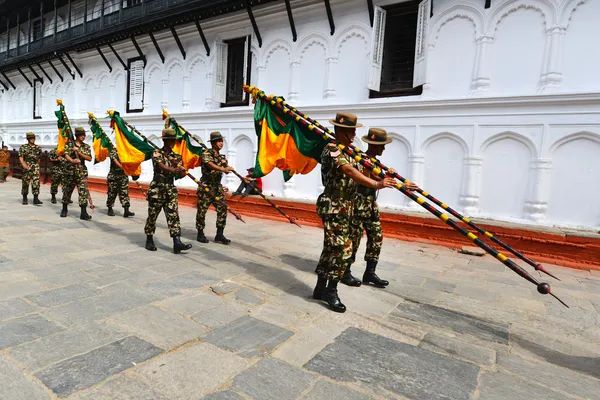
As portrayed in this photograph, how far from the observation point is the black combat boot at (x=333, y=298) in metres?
3.75

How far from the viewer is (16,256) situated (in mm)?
5059

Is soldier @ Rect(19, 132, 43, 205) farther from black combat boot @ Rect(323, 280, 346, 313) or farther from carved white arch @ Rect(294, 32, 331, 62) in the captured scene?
black combat boot @ Rect(323, 280, 346, 313)

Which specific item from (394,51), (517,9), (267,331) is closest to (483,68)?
(517,9)

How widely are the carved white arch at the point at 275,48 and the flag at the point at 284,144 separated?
611 cm

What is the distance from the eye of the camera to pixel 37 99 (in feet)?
65.0

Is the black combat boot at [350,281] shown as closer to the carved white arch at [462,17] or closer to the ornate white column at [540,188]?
the ornate white column at [540,188]

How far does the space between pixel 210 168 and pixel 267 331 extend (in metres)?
3.99

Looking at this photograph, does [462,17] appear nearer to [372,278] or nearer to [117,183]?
[372,278]

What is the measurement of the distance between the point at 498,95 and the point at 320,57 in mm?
4865

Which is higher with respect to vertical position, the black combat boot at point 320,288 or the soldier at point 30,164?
the soldier at point 30,164

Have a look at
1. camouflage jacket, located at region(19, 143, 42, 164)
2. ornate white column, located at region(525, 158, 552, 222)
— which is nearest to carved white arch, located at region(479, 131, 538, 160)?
ornate white column, located at region(525, 158, 552, 222)

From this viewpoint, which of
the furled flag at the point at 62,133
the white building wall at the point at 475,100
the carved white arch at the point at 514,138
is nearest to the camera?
the white building wall at the point at 475,100

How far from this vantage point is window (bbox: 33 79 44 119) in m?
19.5

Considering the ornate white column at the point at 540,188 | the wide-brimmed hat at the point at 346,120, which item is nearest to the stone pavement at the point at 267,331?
the ornate white column at the point at 540,188
